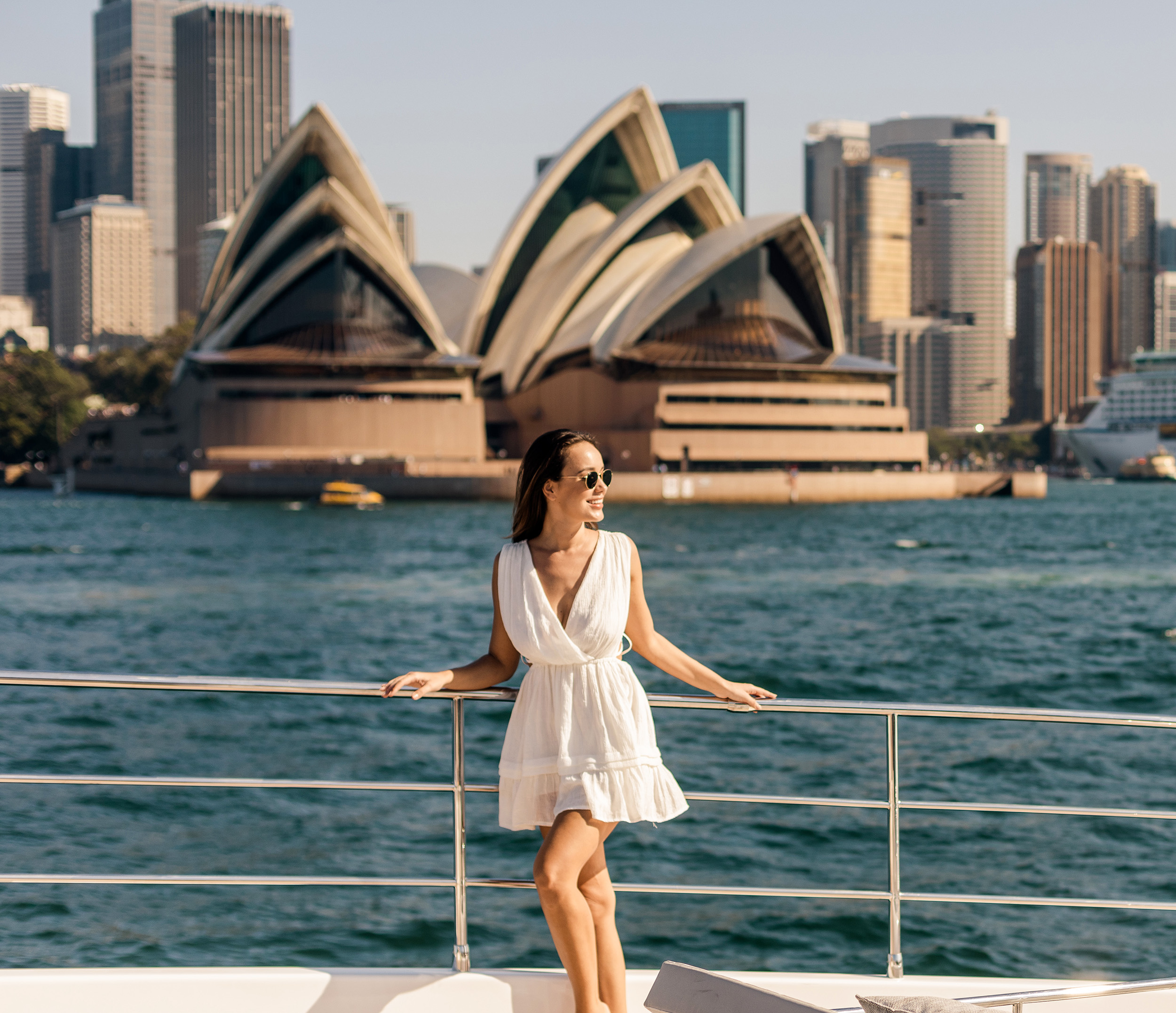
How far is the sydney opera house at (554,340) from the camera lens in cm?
5500

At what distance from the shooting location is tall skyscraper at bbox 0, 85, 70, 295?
169 meters

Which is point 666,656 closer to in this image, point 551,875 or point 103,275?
point 551,875

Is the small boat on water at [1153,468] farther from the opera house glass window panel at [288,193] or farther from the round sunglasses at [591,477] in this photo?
the round sunglasses at [591,477]

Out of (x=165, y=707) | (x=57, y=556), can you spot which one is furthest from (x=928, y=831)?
(x=57, y=556)

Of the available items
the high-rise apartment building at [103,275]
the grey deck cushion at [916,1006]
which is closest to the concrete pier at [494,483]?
the grey deck cushion at [916,1006]

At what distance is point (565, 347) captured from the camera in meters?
58.5

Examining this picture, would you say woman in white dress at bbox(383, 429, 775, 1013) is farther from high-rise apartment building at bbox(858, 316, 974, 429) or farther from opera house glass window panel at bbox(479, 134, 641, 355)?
high-rise apartment building at bbox(858, 316, 974, 429)

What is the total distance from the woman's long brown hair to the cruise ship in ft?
277

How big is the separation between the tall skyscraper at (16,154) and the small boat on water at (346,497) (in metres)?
134

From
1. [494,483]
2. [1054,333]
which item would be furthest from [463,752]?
[1054,333]

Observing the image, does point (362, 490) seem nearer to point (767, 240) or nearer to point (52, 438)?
point (767, 240)

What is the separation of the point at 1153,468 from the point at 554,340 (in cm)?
3886

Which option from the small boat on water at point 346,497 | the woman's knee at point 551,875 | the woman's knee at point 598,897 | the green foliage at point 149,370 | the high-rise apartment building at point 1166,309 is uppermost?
the high-rise apartment building at point 1166,309

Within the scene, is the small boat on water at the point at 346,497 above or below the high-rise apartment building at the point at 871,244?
below
